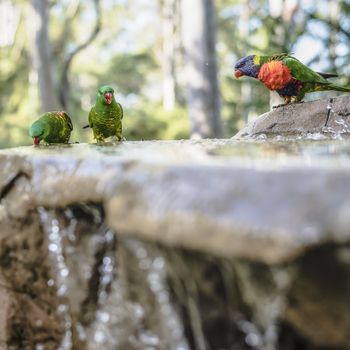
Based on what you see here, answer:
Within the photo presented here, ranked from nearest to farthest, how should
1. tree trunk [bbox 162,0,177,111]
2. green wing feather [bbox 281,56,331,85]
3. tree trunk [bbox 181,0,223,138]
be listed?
green wing feather [bbox 281,56,331,85] → tree trunk [bbox 181,0,223,138] → tree trunk [bbox 162,0,177,111]

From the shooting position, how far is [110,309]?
1.87 m

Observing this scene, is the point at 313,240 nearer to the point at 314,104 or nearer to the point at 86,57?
the point at 314,104

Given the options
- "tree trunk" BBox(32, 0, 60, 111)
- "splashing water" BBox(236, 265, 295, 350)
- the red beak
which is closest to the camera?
"splashing water" BBox(236, 265, 295, 350)

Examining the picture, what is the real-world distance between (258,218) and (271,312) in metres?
0.35

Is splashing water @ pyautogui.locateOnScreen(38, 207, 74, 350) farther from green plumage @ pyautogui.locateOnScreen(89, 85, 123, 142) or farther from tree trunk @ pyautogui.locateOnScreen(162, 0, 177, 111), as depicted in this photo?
tree trunk @ pyautogui.locateOnScreen(162, 0, 177, 111)

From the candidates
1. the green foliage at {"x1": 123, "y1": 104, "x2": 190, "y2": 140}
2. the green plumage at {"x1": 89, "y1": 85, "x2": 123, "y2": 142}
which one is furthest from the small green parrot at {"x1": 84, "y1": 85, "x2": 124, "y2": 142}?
the green foliage at {"x1": 123, "y1": 104, "x2": 190, "y2": 140}

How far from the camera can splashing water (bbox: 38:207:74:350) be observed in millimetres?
2020

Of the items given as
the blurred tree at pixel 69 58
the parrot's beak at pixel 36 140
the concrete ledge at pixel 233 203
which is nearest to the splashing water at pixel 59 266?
the concrete ledge at pixel 233 203

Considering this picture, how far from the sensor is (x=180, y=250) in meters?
1.43

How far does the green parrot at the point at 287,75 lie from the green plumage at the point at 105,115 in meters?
1.00

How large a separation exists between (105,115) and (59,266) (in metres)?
1.30

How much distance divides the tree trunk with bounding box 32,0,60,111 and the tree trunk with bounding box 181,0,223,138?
133 inches

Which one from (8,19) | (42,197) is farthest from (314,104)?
(8,19)

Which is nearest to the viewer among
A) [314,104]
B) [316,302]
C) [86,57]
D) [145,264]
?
[316,302]
